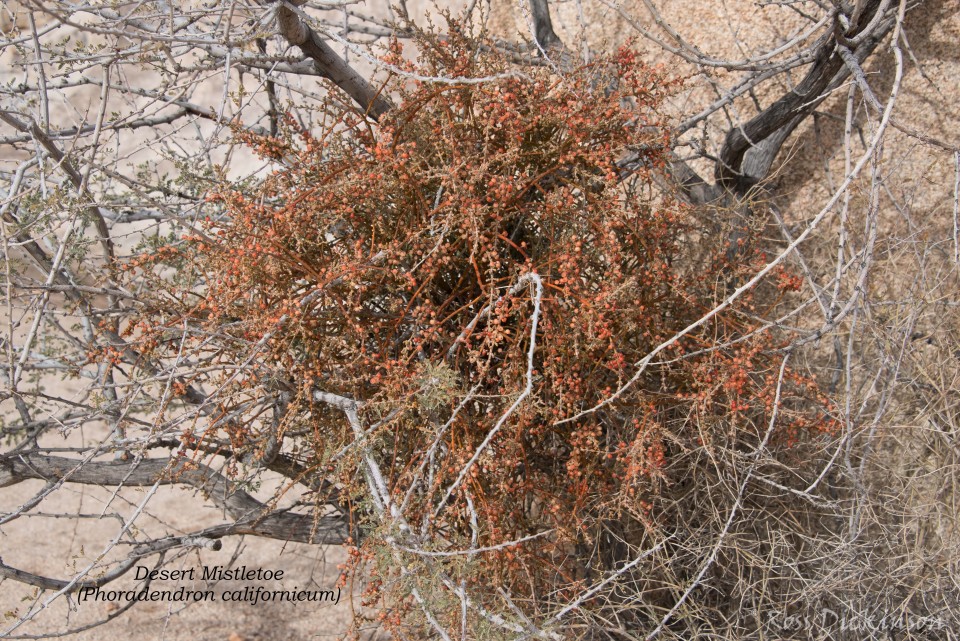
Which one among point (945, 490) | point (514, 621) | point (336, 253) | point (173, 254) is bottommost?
point (945, 490)

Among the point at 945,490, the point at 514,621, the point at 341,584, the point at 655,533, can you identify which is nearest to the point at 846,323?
the point at 945,490

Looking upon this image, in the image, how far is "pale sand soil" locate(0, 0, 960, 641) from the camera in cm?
220

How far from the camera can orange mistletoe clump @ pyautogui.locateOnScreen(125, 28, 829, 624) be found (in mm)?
1510

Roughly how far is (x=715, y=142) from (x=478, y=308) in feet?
4.12

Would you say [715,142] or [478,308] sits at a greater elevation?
[715,142]

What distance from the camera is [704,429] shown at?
171 cm

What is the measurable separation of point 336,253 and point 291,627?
4.68ft

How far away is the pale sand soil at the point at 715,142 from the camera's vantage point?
2195mm

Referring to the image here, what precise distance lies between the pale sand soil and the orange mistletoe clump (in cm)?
53

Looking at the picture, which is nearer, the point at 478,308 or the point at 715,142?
the point at 478,308

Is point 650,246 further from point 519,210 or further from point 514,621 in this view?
point 514,621

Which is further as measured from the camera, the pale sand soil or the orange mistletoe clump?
the pale sand soil

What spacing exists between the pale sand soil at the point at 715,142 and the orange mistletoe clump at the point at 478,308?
1.74 ft

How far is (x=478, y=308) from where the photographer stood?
1700 millimetres
